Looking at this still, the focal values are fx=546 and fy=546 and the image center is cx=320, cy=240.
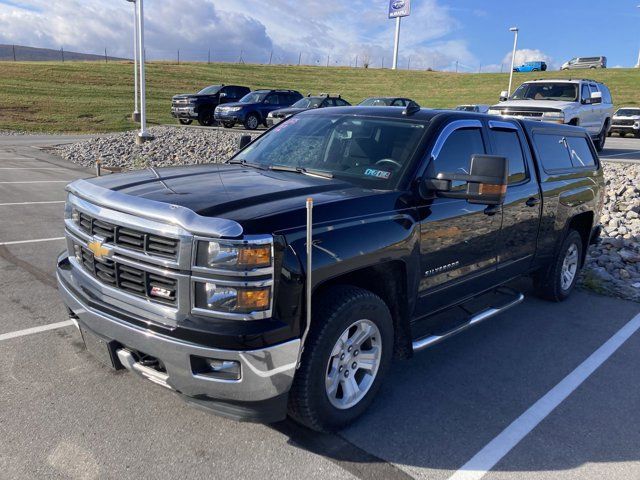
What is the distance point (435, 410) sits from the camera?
11.9 feet

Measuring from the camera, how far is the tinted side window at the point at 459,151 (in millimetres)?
4016

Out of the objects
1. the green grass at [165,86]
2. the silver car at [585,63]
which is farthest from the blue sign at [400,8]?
the silver car at [585,63]

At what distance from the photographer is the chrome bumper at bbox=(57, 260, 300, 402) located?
8.87 feet

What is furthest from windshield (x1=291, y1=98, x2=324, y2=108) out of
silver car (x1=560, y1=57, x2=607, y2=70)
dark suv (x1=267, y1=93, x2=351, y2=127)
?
silver car (x1=560, y1=57, x2=607, y2=70)

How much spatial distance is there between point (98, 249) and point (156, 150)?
14.3 m

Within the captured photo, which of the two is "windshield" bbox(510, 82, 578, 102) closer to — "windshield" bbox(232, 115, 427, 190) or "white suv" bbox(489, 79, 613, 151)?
"white suv" bbox(489, 79, 613, 151)

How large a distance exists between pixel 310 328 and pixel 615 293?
16.0ft

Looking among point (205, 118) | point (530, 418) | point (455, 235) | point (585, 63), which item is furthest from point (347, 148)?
point (585, 63)

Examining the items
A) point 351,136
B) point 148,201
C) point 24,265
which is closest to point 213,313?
point 148,201

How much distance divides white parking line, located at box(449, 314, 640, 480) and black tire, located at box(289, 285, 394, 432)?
76 cm

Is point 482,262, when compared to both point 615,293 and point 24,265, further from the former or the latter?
point 24,265

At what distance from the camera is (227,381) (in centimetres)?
274

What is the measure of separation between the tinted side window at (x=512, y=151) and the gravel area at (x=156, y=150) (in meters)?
10.4

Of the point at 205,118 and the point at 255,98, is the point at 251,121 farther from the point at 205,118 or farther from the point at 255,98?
the point at 205,118
